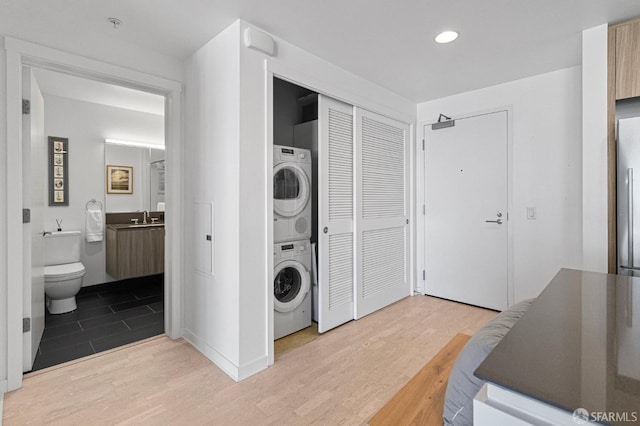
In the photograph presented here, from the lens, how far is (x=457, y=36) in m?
2.30

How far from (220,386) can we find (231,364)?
6.0 inches

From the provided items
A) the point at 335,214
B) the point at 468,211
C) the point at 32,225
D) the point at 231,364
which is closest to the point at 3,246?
the point at 32,225

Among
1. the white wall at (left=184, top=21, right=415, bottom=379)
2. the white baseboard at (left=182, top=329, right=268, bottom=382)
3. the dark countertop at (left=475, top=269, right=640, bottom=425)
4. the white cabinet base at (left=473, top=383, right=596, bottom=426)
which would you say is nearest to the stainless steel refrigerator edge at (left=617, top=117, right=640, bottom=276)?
the dark countertop at (left=475, top=269, right=640, bottom=425)

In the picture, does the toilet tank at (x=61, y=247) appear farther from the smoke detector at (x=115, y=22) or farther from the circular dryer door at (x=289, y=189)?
the circular dryer door at (x=289, y=189)

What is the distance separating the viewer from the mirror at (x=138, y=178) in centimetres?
409

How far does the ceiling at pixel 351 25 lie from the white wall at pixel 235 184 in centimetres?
19

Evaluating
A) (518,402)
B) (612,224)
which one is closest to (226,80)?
(518,402)

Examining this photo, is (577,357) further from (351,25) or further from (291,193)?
(291,193)

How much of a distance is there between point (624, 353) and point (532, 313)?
0.28 meters

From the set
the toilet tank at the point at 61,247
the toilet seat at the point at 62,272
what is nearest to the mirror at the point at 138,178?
the toilet tank at the point at 61,247

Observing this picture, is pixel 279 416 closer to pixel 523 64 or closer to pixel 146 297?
pixel 146 297

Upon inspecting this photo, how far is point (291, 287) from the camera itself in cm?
292

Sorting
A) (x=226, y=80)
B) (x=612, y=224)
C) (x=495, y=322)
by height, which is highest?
(x=226, y=80)

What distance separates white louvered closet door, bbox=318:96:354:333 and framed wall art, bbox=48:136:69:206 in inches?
123
